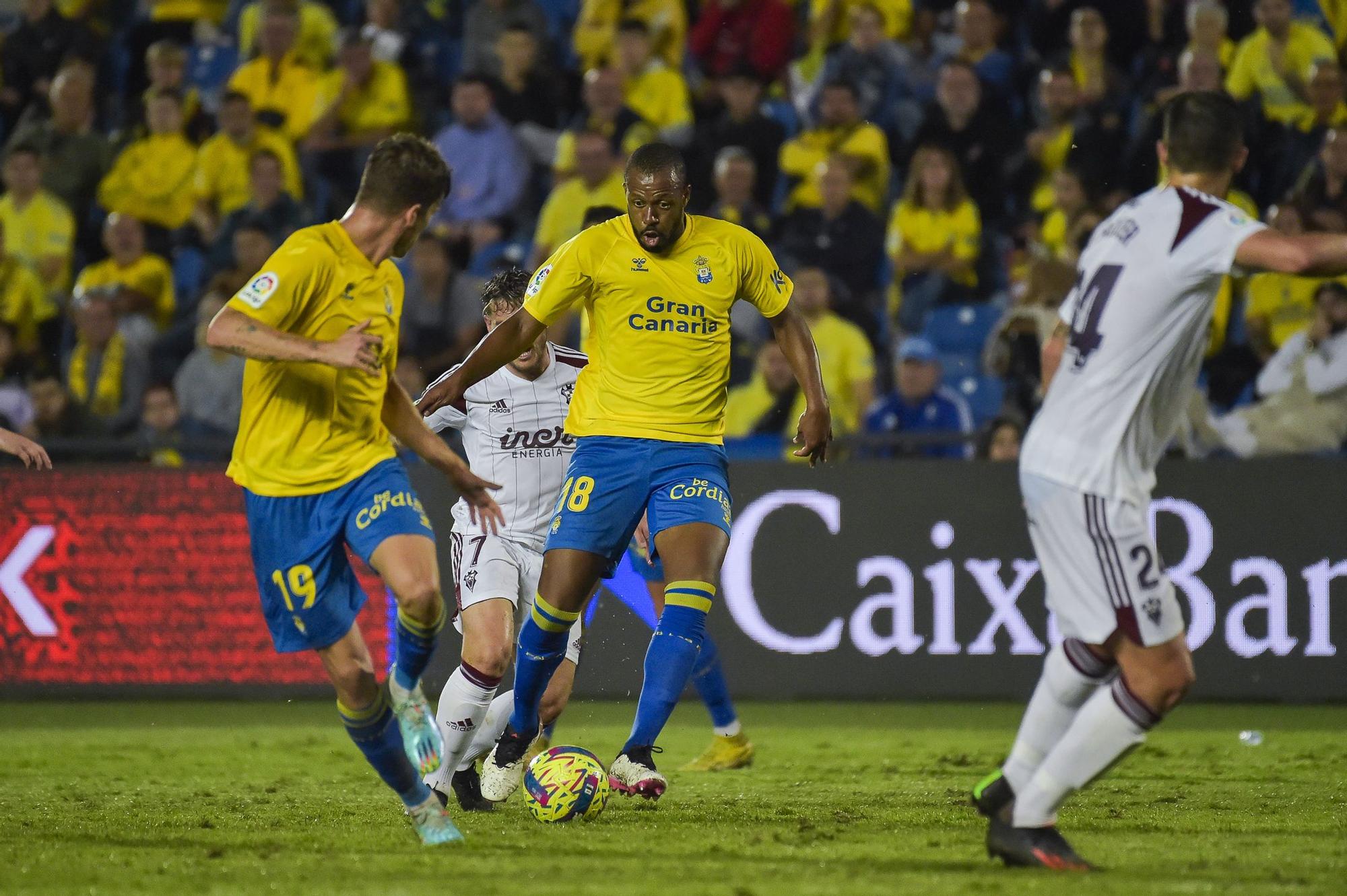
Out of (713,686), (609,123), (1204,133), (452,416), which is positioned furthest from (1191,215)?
(609,123)

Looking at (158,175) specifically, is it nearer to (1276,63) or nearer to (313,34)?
(313,34)

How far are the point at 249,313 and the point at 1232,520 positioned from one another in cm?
716

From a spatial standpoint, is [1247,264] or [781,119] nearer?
[1247,264]

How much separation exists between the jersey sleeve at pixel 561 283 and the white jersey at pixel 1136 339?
7.34 ft

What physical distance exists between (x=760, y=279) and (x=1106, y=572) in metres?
2.43

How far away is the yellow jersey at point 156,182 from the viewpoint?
49.0 feet

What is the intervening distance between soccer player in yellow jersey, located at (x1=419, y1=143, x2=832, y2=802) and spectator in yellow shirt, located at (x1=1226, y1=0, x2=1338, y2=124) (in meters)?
7.61

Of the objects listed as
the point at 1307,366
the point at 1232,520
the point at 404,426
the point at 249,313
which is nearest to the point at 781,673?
the point at 1232,520

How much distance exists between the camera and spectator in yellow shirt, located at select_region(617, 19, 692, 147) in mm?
14680

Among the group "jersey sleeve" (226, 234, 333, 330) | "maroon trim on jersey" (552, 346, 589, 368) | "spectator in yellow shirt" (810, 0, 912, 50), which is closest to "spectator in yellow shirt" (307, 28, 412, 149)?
"spectator in yellow shirt" (810, 0, 912, 50)

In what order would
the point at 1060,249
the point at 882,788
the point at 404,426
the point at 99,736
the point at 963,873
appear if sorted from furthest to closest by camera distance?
the point at 1060,249 < the point at 99,736 < the point at 882,788 < the point at 404,426 < the point at 963,873

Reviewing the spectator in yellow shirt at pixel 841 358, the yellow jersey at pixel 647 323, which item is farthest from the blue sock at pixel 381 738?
the spectator in yellow shirt at pixel 841 358

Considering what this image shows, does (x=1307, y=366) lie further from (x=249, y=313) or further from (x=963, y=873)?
(x=249, y=313)

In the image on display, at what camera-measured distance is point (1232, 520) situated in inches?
431
